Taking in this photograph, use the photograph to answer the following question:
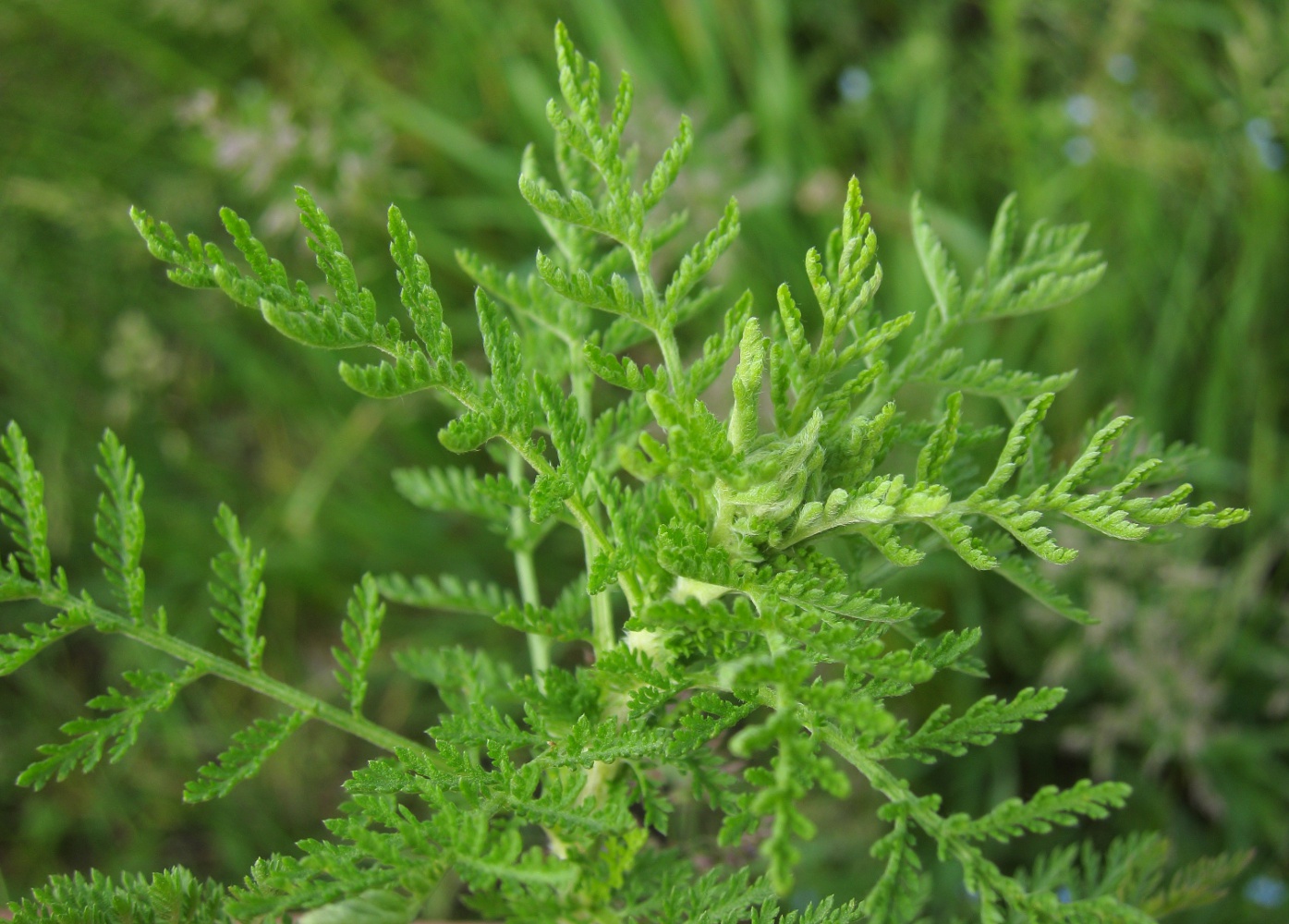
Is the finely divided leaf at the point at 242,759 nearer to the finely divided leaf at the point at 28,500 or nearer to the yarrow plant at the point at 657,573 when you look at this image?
the yarrow plant at the point at 657,573

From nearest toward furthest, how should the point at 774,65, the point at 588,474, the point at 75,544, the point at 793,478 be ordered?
the point at 793,478
the point at 588,474
the point at 75,544
the point at 774,65

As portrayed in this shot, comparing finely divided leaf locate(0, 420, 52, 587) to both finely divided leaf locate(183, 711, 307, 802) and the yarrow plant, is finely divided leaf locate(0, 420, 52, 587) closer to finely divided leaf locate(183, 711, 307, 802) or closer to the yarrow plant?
the yarrow plant

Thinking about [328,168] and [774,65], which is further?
[774,65]

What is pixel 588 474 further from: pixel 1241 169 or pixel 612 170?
pixel 1241 169

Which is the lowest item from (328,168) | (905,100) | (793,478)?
(793,478)

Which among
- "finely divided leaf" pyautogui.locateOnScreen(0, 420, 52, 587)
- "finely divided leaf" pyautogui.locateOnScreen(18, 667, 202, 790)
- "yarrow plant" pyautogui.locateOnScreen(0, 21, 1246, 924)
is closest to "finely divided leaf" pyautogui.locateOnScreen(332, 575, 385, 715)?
"yarrow plant" pyautogui.locateOnScreen(0, 21, 1246, 924)

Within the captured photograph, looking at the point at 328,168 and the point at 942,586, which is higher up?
the point at 328,168

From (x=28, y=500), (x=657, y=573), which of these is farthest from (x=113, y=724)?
(x=657, y=573)

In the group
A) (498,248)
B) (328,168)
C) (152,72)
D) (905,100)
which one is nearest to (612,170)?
(328,168)
